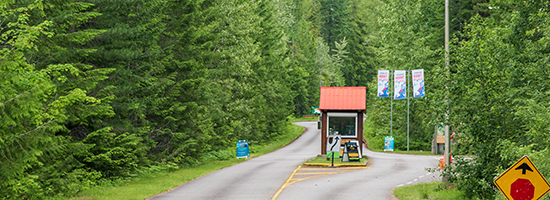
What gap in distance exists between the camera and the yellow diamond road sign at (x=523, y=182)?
7312 millimetres

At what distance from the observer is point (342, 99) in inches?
1106

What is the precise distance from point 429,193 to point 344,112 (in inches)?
500

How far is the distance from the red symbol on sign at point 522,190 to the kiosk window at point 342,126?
67.3 feet

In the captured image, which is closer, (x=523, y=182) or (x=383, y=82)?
(x=523, y=182)

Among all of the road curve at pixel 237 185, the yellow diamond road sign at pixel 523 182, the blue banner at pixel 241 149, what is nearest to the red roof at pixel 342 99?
the road curve at pixel 237 185

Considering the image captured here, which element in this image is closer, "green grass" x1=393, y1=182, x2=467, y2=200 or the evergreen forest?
the evergreen forest

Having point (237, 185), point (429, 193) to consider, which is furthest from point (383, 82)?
point (429, 193)

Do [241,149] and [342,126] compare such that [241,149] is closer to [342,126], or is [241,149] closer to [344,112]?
[342,126]

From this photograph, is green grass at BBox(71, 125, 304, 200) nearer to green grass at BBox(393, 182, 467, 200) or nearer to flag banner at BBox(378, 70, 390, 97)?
green grass at BBox(393, 182, 467, 200)

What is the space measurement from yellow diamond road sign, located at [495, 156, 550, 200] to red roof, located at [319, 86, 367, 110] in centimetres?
2023

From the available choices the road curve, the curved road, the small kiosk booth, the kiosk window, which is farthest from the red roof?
the road curve

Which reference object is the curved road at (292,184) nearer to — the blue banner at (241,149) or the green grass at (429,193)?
the green grass at (429,193)

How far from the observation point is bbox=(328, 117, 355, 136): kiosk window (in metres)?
28.1

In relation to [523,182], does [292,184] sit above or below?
below
